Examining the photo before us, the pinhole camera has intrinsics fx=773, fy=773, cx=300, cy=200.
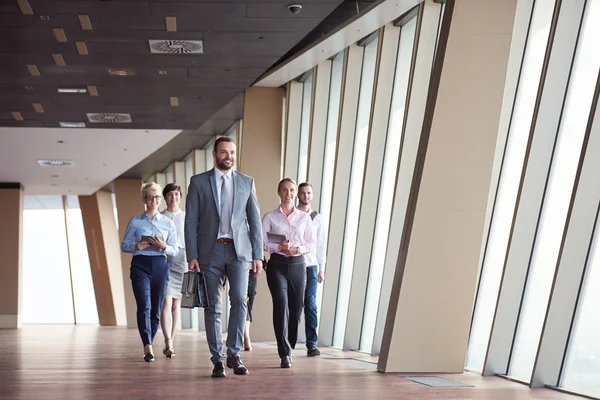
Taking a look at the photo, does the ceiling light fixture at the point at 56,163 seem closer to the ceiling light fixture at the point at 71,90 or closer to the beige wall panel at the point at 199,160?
the beige wall panel at the point at 199,160

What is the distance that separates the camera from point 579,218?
4910 millimetres

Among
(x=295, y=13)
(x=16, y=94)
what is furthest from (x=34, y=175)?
(x=295, y=13)

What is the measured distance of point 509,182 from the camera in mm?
6371

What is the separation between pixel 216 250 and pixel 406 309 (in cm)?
150

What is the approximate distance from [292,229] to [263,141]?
648 cm

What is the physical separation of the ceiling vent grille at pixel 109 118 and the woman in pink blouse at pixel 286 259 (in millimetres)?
8009

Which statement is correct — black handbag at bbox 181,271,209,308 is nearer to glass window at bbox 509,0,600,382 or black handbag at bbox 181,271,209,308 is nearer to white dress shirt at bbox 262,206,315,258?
white dress shirt at bbox 262,206,315,258

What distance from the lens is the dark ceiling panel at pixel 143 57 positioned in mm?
8367

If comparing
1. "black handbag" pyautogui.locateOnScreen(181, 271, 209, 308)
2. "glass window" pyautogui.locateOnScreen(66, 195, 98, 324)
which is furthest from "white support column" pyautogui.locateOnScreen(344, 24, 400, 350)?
"glass window" pyautogui.locateOnScreen(66, 195, 98, 324)

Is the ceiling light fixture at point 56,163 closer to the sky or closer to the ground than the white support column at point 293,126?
closer to the ground

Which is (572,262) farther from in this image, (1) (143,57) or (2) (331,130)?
(1) (143,57)

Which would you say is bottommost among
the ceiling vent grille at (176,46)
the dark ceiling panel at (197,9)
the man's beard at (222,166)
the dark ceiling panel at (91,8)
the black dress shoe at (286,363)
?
the black dress shoe at (286,363)

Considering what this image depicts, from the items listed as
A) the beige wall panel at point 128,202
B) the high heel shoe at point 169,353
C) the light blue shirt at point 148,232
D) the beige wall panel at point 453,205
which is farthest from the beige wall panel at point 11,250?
the beige wall panel at point 453,205

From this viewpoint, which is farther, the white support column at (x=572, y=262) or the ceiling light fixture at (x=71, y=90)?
the ceiling light fixture at (x=71, y=90)
